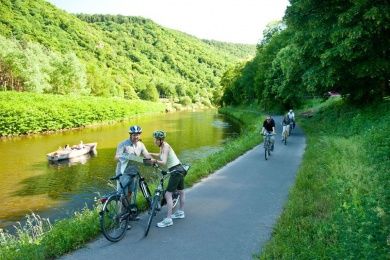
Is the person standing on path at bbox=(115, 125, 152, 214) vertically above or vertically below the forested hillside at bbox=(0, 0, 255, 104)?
below

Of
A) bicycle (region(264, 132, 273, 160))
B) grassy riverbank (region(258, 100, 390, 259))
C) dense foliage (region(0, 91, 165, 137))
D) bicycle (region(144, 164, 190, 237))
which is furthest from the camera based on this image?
dense foliage (region(0, 91, 165, 137))

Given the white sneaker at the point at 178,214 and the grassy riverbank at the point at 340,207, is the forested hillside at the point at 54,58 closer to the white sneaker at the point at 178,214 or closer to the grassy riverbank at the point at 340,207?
the grassy riverbank at the point at 340,207

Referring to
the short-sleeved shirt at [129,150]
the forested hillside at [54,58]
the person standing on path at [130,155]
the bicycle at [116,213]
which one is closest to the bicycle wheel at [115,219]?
the bicycle at [116,213]

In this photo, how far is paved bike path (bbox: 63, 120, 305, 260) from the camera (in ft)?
24.8

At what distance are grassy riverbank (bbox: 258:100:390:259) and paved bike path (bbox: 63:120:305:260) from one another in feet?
1.70

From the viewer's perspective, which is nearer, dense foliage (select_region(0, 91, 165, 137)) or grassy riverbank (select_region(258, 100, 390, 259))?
grassy riverbank (select_region(258, 100, 390, 259))

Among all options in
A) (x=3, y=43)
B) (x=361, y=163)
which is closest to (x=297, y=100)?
(x=361, y=163)

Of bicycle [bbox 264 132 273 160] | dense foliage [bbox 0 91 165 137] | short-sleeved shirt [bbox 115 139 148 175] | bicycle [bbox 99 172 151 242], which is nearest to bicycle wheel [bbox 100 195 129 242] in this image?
bicycle [bbox 99 172 151 242]

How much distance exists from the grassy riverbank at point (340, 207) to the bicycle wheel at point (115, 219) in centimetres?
300

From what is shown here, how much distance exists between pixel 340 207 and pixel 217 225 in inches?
108

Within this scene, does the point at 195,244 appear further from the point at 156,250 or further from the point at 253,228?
the point at 253,228

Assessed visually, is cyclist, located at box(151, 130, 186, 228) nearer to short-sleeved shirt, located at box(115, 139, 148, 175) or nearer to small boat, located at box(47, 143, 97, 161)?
short-sleeved shirt, located at box(115, 139, 148, 175)

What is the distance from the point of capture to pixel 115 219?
8211 mm

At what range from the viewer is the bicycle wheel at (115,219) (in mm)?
8117
